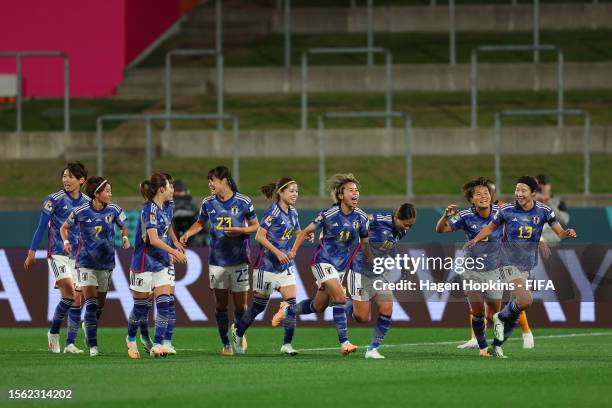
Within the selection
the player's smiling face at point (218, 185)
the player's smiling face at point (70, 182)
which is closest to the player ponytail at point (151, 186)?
the player's smiling face at point (218, 185)

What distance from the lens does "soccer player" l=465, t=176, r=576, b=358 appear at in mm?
14539

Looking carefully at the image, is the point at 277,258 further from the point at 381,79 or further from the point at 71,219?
the point at 381,79

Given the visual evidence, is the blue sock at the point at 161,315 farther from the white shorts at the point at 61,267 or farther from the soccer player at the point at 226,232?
the white shorts at the point at 61,267

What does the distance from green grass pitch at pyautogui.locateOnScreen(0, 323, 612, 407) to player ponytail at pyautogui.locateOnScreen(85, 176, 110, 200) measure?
1.78 meters

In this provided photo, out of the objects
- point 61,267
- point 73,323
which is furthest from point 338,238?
point 61,267

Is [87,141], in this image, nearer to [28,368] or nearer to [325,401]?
[28,368]

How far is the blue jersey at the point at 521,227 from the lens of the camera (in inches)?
578

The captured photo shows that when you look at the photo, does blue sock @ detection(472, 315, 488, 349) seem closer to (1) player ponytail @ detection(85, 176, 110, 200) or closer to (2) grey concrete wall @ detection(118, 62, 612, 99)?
(1) player ponytail @ detection(85, 176, 110, 200)

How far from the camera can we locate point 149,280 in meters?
14.3

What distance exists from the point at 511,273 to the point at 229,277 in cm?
306

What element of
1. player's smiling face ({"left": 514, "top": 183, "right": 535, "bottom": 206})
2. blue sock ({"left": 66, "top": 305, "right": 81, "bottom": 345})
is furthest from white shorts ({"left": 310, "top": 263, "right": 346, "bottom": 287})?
blue sock ({"left": 66, "top": 305, "right": 81, "bottom": 345})

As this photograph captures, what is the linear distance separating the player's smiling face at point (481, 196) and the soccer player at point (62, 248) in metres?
4.36

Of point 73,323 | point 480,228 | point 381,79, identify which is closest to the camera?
point 480,228

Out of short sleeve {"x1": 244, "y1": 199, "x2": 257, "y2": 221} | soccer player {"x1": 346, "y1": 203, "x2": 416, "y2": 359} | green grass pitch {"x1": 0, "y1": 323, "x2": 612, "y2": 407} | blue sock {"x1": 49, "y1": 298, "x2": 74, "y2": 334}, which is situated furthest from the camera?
blue sock {"x1": 49, "y1": 298, "x2": 74, "y2": 334}
